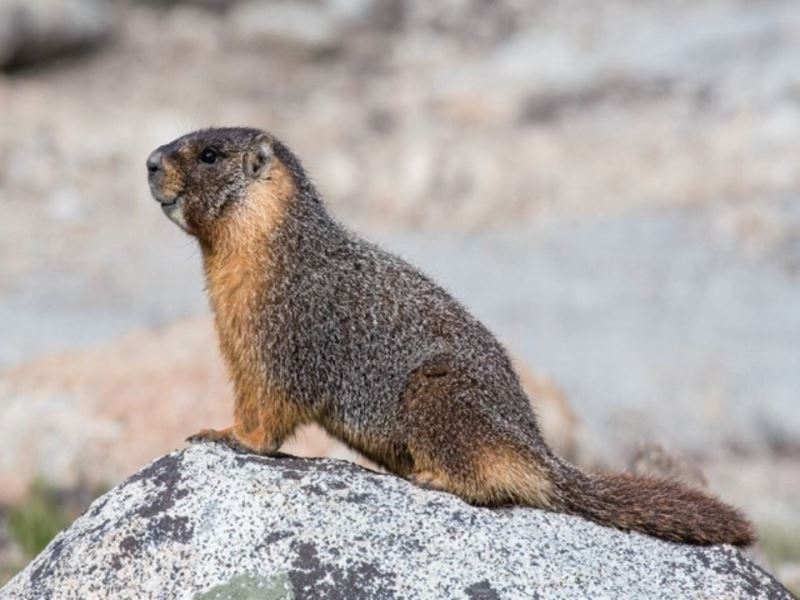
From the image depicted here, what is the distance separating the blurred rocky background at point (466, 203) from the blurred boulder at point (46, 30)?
40 millimetres

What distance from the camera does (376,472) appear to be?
6141 mm

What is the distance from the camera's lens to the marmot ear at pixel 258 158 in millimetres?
6789

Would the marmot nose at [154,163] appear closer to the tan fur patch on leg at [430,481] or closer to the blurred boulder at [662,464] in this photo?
the tan fur patch on leg at [430,481]

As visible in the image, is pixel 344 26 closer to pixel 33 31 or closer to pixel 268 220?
pixel 33 31

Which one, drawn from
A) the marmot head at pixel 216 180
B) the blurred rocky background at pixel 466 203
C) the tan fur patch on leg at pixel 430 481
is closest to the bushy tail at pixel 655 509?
the tan fur patch on leg at pixel 430 481

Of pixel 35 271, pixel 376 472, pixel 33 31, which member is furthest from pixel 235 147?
pixel 33 31

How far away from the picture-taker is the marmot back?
6.30m

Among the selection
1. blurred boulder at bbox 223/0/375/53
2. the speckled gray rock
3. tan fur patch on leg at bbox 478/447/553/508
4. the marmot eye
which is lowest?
the speckled gray rock

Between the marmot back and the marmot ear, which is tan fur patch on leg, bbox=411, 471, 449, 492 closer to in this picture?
the marmot back

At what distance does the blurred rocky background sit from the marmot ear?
475cm

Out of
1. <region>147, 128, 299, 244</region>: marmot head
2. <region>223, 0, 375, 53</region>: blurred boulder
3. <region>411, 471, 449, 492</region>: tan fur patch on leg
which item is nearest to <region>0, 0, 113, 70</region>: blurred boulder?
<region>223, 0, 375, 53</region>: blurred boulder

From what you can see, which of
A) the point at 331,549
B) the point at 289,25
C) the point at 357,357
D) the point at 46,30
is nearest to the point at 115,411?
the point at 357,357

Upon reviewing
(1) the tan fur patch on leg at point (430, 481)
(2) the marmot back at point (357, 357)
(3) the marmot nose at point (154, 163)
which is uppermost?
(3) the marmot nose at point (154, 163)

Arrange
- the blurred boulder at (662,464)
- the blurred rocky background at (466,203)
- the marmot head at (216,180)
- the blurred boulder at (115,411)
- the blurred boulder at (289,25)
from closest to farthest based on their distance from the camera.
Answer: the marmot head at (216,180)
the blurred boulder at (662,464)
the blurred boulder at (115,411)
the blurred rocky background at (466,203)
the blurred boulder at (289,25)
